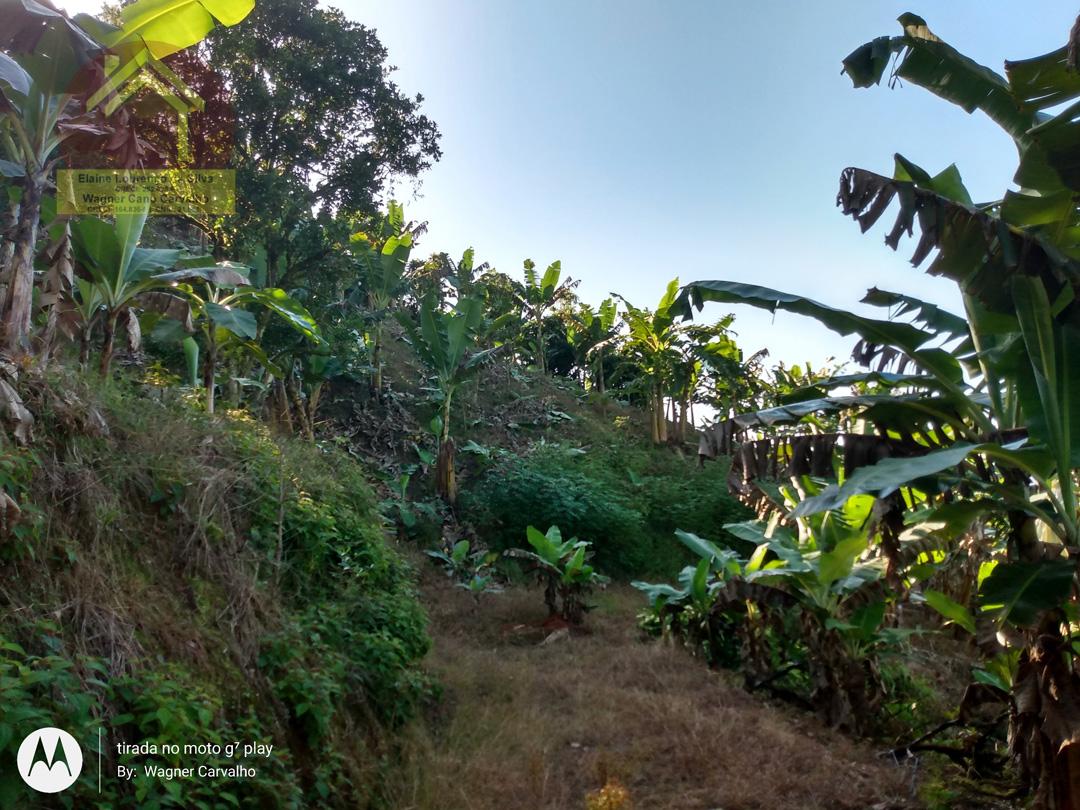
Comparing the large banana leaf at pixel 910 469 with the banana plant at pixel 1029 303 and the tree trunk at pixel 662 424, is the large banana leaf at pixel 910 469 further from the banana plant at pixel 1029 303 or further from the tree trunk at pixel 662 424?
the tree trunk at pixel 662 424

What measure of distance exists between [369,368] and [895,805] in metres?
14.0

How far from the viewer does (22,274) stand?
525 cm

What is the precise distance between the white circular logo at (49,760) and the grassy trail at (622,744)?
2050 millimetres

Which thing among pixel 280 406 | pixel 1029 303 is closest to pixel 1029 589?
pixel 1029 303

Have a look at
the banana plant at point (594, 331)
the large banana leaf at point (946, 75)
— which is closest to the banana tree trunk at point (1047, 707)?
the large banana leaf at point (946, 75)

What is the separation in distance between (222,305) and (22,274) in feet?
9.08

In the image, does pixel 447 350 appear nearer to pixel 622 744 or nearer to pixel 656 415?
pixel 656 415

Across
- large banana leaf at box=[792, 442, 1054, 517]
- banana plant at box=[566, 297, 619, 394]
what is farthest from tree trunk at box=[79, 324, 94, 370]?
banana plant at box=[566, 297, 619, 394]

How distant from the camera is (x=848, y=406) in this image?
4449mm

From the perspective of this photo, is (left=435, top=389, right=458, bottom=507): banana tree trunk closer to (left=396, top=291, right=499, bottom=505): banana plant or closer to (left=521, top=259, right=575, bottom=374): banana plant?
(left=396, top=291, right=499, bottom=505): banana plant

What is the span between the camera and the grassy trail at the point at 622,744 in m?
4.62

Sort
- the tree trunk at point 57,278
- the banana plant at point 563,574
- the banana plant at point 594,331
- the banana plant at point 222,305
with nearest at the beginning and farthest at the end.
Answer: the tree trunk at point 57,278 → the banana plant at point 222,305 → the banana plant at point 563,574 → the banana plant at point 594,331

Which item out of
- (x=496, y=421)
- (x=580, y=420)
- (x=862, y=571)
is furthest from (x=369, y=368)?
(x=862, y=571)

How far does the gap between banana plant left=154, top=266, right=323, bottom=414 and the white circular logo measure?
4.79 meters
